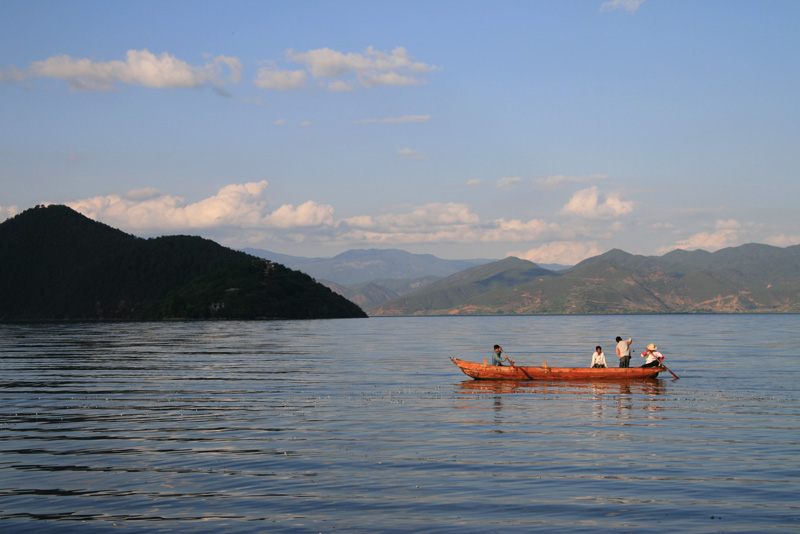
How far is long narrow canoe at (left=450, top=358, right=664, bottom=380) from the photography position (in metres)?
51.3

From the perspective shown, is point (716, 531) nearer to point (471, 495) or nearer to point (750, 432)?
point (471, 495)

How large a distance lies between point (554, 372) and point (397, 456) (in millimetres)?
27391

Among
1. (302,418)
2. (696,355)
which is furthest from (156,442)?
(696,355)

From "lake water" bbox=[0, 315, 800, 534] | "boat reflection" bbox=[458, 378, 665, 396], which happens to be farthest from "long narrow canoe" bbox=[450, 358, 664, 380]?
"lake water" bbox=[0, 315, 800, 534]

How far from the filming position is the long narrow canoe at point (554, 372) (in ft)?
168

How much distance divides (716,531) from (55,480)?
19.2 metres

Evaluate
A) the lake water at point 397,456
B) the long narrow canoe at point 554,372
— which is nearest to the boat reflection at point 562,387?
the lake water at point 397,456

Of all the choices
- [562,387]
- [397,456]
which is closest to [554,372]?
[562,387]

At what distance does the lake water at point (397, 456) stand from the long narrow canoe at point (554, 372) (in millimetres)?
948

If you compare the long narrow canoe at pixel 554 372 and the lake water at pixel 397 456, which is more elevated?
the long narrow canoe at pixel 554 372

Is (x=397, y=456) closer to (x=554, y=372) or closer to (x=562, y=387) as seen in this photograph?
(x=562, y=387)

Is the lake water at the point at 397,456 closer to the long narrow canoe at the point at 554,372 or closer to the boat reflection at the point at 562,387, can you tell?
the boat reflection at the point at 562,387

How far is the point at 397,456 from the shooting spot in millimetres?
26156

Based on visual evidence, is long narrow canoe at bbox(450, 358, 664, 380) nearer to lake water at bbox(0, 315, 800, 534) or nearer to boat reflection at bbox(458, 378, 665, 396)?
boat reflection at bbox(458, 378, 665, 396)
